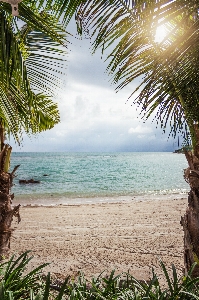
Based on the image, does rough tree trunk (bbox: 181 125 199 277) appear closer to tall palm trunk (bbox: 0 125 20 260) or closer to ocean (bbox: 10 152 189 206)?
tall palm trunk (bbox: 0 125 20 260)

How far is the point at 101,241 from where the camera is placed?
25.2 feet

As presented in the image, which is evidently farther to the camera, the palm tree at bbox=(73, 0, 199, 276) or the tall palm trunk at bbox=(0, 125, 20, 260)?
the tall palm trunk at bbox=(0, 125, 20, 260)

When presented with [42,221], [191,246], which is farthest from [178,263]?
[42,221]

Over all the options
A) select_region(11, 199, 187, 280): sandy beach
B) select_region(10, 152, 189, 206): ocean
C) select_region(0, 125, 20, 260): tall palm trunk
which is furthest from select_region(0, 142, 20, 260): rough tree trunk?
select_region(10, 152, 189, 206): ocean

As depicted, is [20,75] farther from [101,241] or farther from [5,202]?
[101,241]

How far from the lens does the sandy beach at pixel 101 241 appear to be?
19.0 feet

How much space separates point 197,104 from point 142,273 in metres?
4.06

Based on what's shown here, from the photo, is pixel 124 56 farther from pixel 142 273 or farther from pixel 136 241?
pixel 136 241

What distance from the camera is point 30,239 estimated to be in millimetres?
7969

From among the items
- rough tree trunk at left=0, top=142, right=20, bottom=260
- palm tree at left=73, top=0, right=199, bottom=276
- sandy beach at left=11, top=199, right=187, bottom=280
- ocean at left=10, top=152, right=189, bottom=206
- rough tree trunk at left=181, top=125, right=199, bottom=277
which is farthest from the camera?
ocean at left=10, top=152, right=189, bottom=206

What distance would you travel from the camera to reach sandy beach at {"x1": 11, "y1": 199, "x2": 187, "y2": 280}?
578 cm

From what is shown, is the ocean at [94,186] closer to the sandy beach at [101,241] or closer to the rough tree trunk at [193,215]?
the sandy beach at [101,241]

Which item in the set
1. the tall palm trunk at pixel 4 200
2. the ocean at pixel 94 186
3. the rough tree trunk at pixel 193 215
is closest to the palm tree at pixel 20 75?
the tall palm trunk at pixel 4 200

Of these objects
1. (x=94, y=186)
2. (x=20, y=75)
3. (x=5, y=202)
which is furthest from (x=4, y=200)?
(x=94, y=186)
